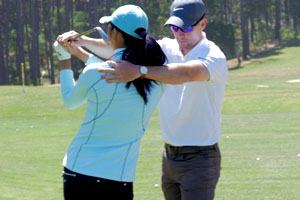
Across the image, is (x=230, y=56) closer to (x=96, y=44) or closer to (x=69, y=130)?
(x=69, y=130)

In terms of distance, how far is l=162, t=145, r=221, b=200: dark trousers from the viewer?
5.19m

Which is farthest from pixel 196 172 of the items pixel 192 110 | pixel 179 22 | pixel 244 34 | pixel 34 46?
pixel 34 46

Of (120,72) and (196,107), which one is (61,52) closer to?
(120,72)

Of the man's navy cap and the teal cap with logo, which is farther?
the man's navy cap

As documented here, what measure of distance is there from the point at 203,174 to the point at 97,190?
1.32m

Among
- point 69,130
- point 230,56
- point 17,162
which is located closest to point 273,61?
point 230,56

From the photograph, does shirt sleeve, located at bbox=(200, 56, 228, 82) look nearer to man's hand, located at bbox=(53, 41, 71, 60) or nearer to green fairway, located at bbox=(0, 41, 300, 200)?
man's hand, located at bbox=(53, 41, 71, 60)

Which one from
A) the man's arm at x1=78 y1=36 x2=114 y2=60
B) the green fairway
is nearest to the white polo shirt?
the man's arm at x1=78 y1=36 x2=114 y2=60

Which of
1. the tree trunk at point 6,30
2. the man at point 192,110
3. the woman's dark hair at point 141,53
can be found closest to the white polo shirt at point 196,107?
the man at point 192,110

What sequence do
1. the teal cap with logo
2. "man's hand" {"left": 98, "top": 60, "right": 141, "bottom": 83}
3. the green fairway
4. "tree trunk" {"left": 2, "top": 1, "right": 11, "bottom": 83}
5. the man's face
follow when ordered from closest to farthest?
"man's hand" {"left": 98, "top": 60, "right": 141, "bottom": 83}
the teal cap with logo
the man's face
the green fairway
"tree trunk" {"left": 2, "top": 1, "right": 11, "bottom": 83}

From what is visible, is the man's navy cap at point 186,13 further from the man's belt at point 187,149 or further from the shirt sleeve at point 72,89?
the shirt sleeve at point 72,89

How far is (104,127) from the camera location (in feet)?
13.4

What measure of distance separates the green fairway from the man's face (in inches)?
155

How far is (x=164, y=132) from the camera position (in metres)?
5.32
